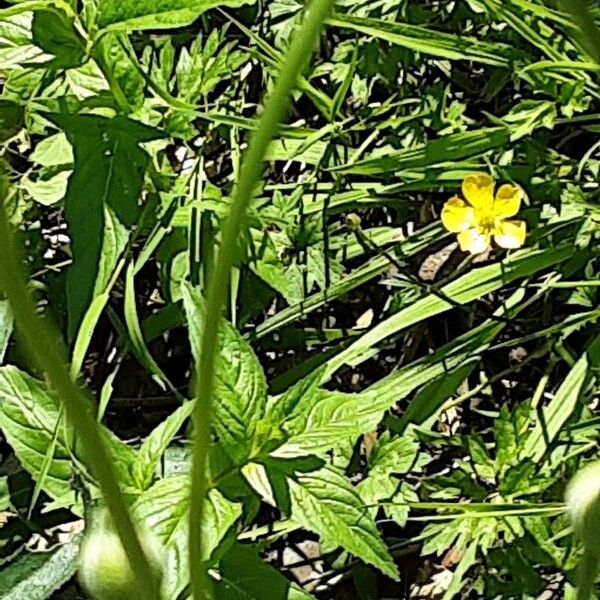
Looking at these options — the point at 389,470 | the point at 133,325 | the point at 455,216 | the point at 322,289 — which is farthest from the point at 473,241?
the point at 133,325

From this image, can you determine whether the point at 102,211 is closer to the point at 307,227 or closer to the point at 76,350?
the point at 76,350

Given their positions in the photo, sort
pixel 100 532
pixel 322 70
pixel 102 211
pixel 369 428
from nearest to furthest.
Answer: pixel 100 532 → pixel 369 428 → pixel 102 211 → pixel 322 70

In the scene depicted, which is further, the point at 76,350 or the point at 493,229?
the point at 493,229

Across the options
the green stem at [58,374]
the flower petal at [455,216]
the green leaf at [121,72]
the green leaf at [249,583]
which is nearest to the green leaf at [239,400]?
the green leaf at [249,583]

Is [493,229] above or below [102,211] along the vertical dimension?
below

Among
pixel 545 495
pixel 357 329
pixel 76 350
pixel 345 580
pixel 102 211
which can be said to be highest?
pixel 102 211

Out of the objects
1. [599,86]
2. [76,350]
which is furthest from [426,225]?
[76,350]
